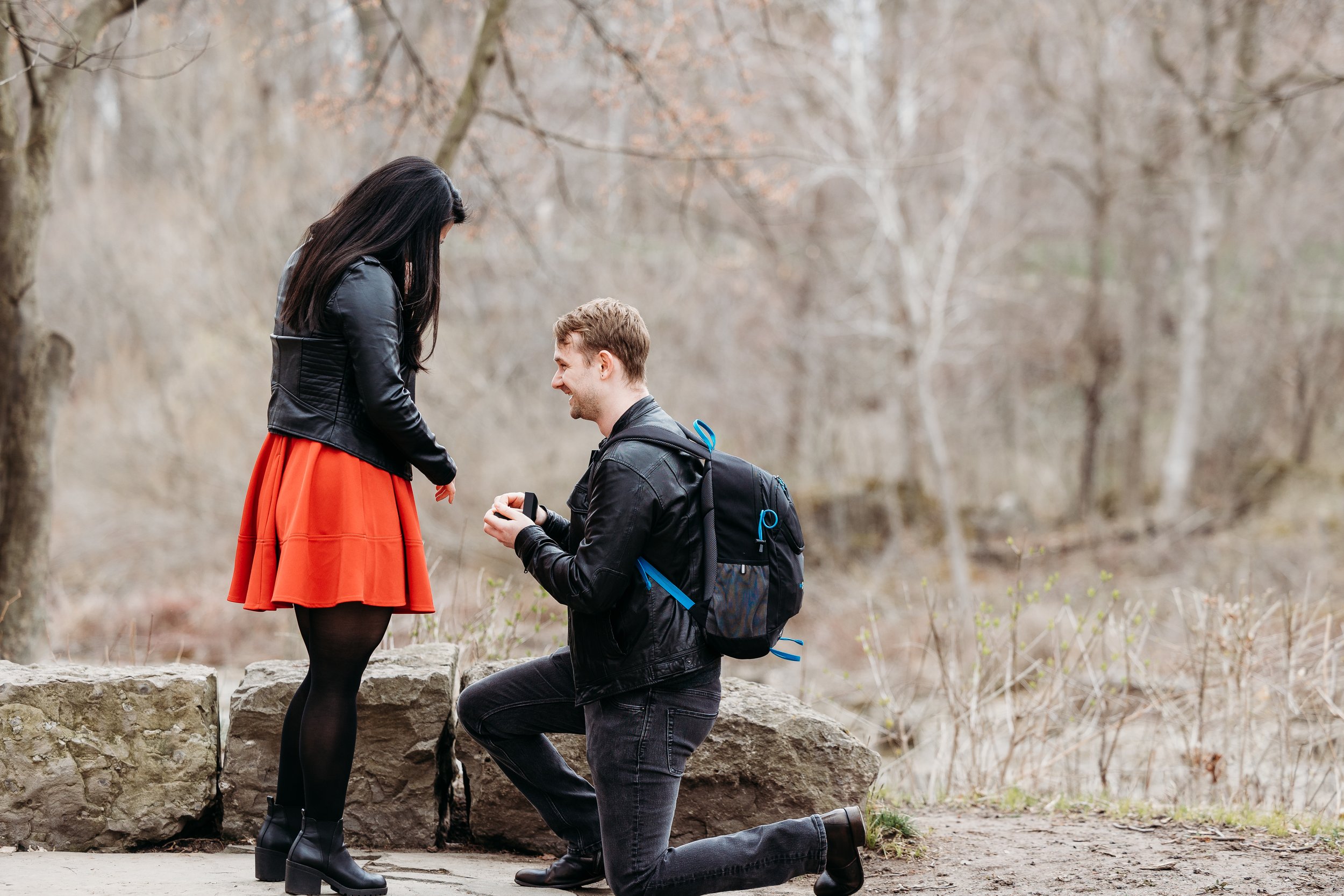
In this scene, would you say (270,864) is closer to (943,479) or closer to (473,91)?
(473,91)

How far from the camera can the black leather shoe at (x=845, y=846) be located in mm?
2910

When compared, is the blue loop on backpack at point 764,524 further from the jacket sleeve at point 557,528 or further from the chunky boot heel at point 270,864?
the chunky boot heel at point 270,864

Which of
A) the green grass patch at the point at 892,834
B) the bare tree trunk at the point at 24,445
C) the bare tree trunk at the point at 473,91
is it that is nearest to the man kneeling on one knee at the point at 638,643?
the green grass patch at the point at 892,834

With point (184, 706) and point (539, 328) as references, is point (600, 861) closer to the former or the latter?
point (184, 706)

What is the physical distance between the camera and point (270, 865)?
3.13 metres

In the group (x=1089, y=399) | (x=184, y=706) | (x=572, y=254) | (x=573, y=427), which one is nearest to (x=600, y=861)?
(x=184, y=706)

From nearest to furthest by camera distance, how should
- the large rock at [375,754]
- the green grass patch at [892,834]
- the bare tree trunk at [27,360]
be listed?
the large rock at [375,754] < the green grass patch at [892,834] < the bare tree trunk at [27,360]

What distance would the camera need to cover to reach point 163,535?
13336mm

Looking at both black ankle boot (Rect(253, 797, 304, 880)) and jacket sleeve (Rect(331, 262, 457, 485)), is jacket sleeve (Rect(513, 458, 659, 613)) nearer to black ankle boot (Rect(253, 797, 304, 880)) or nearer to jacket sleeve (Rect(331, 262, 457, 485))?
jacket sleeve (Rect(331, 262, 457, 485))

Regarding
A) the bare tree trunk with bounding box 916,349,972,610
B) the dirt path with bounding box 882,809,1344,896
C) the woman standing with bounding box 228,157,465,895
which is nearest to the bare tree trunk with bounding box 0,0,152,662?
the woman standing with bounding box 228,157,465,895

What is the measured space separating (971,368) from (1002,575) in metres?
5.34

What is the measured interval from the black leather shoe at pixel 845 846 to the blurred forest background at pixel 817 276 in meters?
4.01

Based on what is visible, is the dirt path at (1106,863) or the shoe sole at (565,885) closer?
the shoe sole at (565,885)

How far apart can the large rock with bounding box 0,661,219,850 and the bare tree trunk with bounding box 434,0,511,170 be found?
13.4 feet
